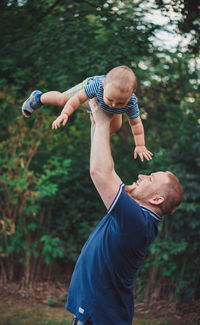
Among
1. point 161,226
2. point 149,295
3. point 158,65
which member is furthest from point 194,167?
point 149,295

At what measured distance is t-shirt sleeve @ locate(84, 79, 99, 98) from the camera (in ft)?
5.68

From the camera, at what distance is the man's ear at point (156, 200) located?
5.80 ft

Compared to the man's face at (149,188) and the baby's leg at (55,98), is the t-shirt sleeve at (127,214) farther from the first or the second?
the baby's leg at (55,98)

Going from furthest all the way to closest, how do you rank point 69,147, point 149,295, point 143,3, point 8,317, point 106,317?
1. point 69,147
2. point 149,295
3. point 8,317
4. point 143,3
5. point 106,317

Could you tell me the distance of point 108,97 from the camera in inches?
61.9

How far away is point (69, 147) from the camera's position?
5.62 metres

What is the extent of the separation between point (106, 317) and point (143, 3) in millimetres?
3305

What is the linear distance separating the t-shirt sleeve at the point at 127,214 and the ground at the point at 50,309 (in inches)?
124

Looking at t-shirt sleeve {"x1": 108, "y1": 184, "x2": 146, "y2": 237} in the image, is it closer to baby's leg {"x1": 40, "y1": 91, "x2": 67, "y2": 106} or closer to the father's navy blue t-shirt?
the father's navy blue t-shirt

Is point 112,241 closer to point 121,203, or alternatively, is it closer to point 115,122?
point 121,203

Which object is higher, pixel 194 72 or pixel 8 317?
pixel 194 72

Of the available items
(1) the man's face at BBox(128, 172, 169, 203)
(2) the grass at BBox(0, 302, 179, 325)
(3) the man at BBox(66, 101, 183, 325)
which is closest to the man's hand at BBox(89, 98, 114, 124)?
(3) the man at BBox(66, 101, 183, 325)

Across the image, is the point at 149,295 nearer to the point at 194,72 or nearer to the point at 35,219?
the point at 35,219

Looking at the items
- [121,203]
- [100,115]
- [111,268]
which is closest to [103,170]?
[121,203]
